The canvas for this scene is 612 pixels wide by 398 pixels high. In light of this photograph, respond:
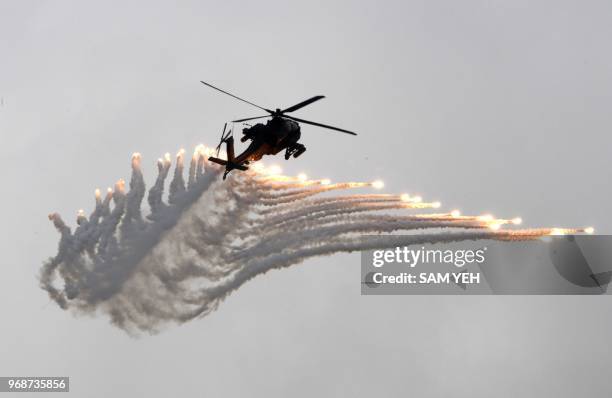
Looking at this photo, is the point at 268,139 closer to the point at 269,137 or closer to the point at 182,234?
the point at 269,137

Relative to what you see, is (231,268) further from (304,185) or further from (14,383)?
(14,383)

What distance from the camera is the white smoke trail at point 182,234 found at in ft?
215

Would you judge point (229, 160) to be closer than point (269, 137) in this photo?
No

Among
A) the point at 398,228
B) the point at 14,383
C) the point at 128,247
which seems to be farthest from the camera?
the point at 14,383

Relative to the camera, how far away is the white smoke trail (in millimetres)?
65625

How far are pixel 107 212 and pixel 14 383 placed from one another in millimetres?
57713

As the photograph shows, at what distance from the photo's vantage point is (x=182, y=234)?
224 ft

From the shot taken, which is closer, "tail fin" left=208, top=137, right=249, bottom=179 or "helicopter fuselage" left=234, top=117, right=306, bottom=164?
"helicopter fuselage" left=234, top=117, right=306, bottom=164

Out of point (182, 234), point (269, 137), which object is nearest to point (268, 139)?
point (269, 137)

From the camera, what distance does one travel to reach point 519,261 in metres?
76.9

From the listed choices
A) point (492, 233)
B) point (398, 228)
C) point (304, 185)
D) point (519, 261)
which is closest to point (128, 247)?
point (304, 185)

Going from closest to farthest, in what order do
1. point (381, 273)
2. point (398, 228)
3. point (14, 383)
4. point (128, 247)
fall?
1. point (398, 228)
2. point (128, 247)
3. point (381, 273)
4. point (14, 383)

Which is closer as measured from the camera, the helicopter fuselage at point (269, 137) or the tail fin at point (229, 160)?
the helicopter fuselage at point (269, 137)

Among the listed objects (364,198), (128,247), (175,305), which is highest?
(364,198)
